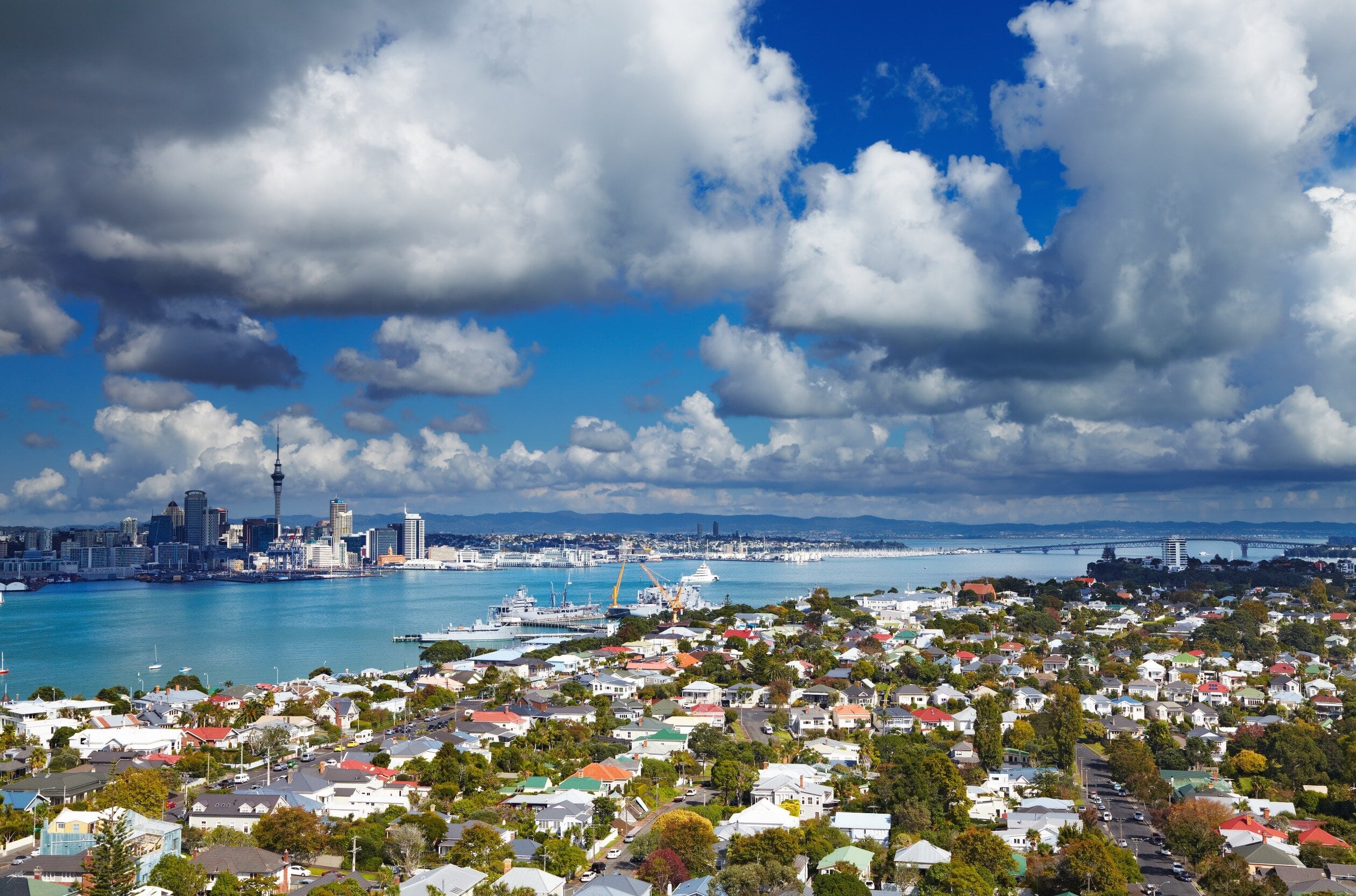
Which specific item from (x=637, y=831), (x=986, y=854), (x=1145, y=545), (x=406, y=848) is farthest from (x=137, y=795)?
(x=1145, y=545)

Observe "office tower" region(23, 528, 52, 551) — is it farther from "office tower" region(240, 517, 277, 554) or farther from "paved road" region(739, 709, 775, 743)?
"paved road" region(739, 709, 775, 743)

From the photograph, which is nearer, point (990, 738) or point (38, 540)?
point (990, 738)

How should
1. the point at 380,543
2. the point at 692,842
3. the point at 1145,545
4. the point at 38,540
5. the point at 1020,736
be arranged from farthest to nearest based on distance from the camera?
1. the point at 380,543
2. the point at 1145,545
3. the point at 38,540
4. the point at 1020,736
5. the point at 692,842

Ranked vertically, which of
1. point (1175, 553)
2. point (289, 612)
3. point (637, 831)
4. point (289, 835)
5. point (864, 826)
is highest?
point (1175, 553)

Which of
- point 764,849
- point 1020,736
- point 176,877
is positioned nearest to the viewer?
point 176,877

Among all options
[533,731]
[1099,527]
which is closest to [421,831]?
[533,731]

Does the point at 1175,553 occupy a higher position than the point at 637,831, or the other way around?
the point at 1175,553

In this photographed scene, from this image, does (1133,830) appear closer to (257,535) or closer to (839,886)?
(839,886)
